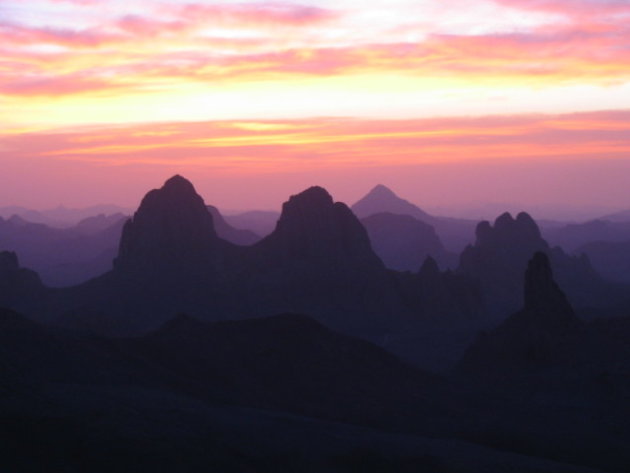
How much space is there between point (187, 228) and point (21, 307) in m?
26.8

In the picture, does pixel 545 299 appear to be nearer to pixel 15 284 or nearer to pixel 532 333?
pixel 532 333

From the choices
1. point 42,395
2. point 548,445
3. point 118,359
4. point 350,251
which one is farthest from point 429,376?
point 350,251

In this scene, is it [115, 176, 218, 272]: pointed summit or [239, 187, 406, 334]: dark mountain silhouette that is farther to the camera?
[115, 176, 218, 272]: pointed summit

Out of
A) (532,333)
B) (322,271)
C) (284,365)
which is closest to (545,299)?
(532,333)

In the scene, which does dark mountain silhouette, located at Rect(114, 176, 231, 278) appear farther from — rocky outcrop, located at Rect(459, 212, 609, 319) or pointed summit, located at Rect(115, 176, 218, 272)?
rocky outcrop, located at Rect(459, 212, 609, 319)

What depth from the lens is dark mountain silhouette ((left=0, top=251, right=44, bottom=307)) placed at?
470 feet

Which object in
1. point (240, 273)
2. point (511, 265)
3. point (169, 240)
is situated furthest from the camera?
point (511, 265)

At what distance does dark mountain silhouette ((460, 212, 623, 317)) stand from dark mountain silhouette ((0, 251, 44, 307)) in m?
75.0

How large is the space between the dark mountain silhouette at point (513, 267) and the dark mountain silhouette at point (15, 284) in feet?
246

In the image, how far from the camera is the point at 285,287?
136 metres

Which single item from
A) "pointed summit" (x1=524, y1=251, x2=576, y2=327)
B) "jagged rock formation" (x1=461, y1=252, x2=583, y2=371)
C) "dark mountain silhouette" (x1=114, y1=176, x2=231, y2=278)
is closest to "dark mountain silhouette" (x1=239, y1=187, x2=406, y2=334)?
"dark mountain silhouette" (x1=114, y1=176, x2=231, y2=278)

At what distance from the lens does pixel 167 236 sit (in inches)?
5640

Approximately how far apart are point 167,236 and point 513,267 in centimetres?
7015

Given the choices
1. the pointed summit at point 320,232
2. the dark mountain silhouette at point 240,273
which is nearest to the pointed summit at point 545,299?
the dark mountain silhouette at point 240,273
